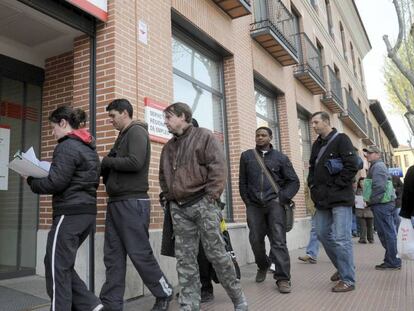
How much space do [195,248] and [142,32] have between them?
113 inches

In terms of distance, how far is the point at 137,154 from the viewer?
144 inches

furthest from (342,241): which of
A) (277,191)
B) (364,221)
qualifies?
(364,221)

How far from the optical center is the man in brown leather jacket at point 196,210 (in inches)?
141

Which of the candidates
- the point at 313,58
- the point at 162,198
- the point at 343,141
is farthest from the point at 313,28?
the point at 162,198

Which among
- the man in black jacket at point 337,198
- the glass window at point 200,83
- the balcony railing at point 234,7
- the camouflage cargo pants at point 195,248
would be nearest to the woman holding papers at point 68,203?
the camouflage cargo pants at point 195,248

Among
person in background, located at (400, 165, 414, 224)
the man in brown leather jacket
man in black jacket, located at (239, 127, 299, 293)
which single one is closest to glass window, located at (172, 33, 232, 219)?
man in black jacket, located at (239, 127, 299, 293)

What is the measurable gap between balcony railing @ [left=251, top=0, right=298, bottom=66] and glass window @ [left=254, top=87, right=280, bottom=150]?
0.92 metres

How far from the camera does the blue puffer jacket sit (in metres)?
5.17

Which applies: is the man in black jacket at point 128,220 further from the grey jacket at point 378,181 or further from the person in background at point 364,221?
the person in background at point 364,221

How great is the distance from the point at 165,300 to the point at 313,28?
42.4 ft

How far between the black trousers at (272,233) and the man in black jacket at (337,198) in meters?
0.45

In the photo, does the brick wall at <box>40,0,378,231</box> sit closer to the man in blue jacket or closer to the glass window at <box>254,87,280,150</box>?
the glass window at <box>254,87,280,150</box>

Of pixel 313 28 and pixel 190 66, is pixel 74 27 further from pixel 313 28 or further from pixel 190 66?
pixel 313 28

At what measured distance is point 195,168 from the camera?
12.0ft
